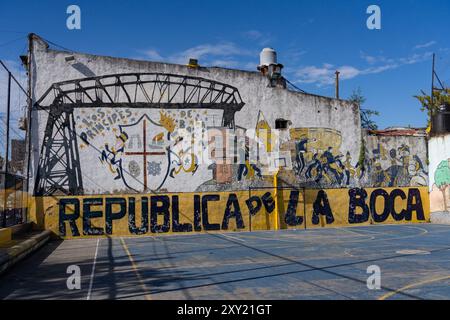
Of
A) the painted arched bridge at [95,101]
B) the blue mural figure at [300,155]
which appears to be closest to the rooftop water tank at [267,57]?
the painted arched bridge at [95,101]

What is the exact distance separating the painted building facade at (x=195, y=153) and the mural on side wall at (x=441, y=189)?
0.51 m

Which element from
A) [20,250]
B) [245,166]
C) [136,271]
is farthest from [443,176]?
[20,250]

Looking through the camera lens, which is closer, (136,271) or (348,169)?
(136,271)

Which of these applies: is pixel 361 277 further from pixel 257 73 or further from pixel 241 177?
pixel 257 73

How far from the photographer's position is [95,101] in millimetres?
21438

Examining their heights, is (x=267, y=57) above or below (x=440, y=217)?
above

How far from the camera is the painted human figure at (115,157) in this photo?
21.3 metres

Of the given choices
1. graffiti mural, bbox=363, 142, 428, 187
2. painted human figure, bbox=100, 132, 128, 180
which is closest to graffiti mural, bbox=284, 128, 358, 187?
graffiti mural, bbox=363, 142, 428, 187

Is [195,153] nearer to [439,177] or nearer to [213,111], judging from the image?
[213,111]

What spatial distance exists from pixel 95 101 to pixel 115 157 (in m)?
2.89

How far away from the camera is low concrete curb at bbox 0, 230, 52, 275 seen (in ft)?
38.5

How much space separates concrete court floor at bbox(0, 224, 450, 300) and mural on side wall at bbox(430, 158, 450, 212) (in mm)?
5871

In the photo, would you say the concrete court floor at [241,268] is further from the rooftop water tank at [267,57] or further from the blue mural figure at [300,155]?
the rooftop water tank at [267,57]

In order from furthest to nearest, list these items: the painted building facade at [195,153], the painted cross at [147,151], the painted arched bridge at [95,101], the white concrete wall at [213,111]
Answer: the painted cross at [147,151] < the white concrete wall at [213,111] < the painted building facade at [195,153] < the painted arched bridge at [95,101]
